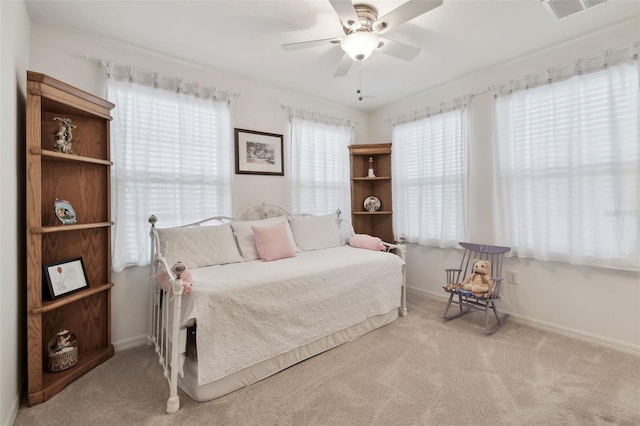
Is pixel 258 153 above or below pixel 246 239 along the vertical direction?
above

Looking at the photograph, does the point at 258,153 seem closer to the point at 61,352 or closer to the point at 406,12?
the point at 406,12

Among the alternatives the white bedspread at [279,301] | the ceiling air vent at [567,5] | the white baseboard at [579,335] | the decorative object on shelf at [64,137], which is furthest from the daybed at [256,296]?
the ceiling air vent at [567,5]

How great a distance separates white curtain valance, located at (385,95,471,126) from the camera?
323 cm

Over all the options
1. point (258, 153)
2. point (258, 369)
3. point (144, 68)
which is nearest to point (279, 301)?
point (258, 369)

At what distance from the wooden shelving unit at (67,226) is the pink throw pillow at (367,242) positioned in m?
2.27

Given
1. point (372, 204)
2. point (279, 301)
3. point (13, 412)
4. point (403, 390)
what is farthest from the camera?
point (372, 204)

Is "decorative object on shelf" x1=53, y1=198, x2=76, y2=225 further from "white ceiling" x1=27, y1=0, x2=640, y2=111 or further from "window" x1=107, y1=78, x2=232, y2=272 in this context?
"white ceiling" x1=27, y1=0, x2=640, y2=111

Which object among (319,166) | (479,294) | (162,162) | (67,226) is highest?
(319,166)

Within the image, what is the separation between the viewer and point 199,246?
2.39m

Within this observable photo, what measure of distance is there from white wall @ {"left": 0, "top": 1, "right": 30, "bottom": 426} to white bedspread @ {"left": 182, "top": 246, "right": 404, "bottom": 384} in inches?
33.4

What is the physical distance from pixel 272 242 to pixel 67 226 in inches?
55.9

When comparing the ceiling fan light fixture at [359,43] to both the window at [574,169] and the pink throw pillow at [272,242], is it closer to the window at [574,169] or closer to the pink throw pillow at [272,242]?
the pink throw pillow at [272,242]

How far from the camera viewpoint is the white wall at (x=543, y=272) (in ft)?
7.57

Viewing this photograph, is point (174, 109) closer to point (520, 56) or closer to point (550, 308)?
point (520, 56)
